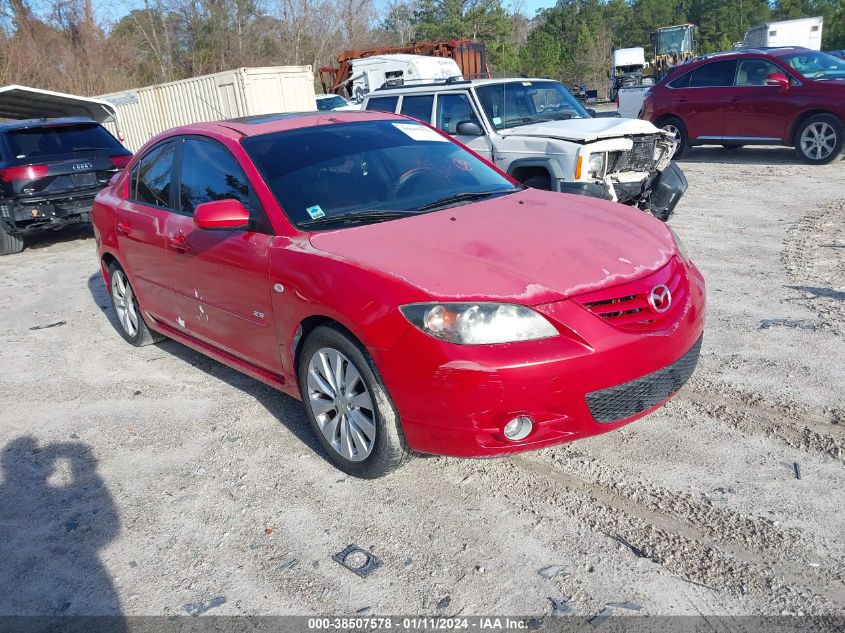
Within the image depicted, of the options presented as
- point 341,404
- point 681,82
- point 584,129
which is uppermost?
point 681,82

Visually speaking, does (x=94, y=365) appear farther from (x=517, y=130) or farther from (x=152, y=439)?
(x=517, y=130)

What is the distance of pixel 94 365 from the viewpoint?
5.70 m

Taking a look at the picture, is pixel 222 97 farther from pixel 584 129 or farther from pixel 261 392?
pixel 261 392

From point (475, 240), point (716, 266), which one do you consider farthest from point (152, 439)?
point (716, 266)

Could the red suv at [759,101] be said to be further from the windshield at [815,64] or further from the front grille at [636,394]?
the front grille at [636,394]

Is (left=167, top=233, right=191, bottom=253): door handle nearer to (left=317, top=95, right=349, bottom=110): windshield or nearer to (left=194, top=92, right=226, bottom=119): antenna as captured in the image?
(left=194, top=92, right=226, bottom=119): antenna

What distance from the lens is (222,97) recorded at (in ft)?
56.7

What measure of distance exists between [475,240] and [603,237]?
2.09ft

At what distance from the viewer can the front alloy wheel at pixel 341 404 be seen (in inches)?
135

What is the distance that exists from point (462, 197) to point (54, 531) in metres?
2.73

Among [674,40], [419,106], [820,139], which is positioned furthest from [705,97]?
[674,40]

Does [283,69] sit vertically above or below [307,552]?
above

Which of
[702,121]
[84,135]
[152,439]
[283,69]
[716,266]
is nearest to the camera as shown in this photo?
[152,439]

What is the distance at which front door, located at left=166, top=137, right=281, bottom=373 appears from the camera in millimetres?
3924
